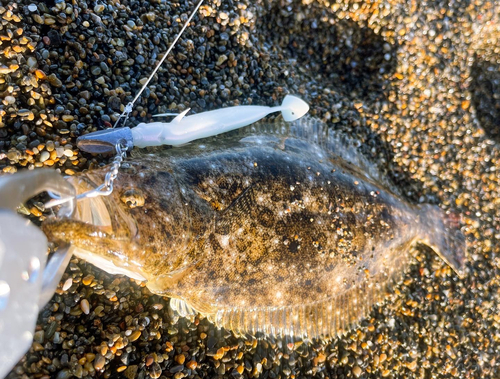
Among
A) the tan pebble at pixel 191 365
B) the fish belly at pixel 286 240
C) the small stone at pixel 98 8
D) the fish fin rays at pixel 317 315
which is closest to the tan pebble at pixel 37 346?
the fish belly at pixel 286 240

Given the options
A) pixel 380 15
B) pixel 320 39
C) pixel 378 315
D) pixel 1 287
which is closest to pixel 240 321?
pixel 378 315

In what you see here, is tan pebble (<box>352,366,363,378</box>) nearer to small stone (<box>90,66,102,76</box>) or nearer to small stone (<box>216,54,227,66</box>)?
small stone (<box>216,54,227,66</box>)

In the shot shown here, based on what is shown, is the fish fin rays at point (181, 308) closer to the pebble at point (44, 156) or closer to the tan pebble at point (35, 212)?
the tan pebble at point (35, 212)

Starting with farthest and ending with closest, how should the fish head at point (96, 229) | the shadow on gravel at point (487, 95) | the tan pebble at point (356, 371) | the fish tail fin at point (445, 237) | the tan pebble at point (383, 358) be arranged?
1. the shadow on gravel at point (487, 95)
2. the fish tail fin at point (445, 237)
3. the tan pebble at point (383, 358)
4. the tan pebble at point (356, 371)
5. the fish head at point (96, 229)

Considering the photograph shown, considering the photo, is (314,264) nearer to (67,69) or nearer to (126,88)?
(126,88)

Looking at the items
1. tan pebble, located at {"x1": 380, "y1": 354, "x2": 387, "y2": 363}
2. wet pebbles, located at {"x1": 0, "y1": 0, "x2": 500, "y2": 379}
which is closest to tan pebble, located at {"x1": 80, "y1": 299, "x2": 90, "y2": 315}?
wet pebbles, located at {"x1": 0, "y1": 0, "x2": 500, "y2": 379}

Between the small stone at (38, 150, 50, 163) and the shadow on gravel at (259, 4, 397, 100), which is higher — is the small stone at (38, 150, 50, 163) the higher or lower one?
the lower one
